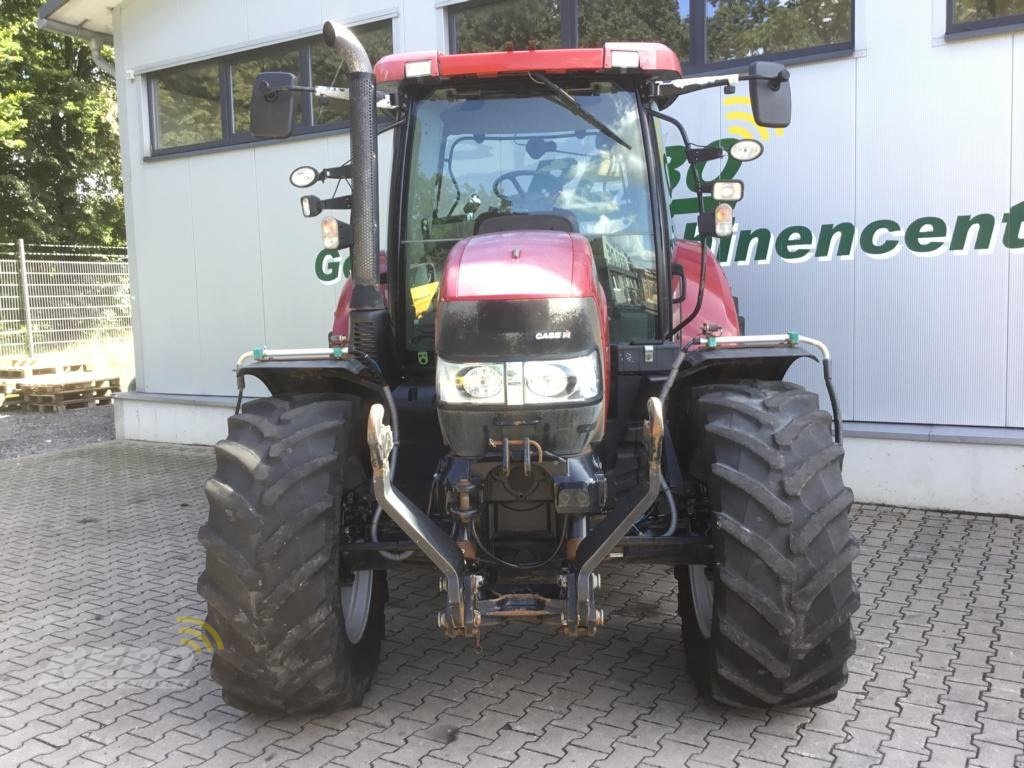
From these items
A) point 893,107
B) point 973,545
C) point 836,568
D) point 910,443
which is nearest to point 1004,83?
point 893,107

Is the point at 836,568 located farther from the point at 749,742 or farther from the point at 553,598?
the point at 553,598

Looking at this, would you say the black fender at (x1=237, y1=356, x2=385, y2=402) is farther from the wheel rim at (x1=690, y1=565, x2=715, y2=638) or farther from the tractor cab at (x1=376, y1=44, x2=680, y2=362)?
the wheel rim at (x1=690, y1=565, x2=715, y2=638)

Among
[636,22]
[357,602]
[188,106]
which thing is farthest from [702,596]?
[188,106]

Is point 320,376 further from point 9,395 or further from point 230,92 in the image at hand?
point 9,395

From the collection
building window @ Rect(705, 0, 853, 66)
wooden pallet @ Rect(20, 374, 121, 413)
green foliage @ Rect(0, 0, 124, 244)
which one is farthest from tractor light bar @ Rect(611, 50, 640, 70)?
green foliage @ Rect(0, 0, 124, 244)

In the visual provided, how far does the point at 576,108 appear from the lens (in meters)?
3.79

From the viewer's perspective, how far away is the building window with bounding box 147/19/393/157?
810 cm

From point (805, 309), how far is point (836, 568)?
3647mm

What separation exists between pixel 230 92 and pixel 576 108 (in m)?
6.10

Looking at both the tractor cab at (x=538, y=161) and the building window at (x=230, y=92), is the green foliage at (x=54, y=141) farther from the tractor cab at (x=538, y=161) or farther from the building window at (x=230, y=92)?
the tractor cab at (x=538, y=161)

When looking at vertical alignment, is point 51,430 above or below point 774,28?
below

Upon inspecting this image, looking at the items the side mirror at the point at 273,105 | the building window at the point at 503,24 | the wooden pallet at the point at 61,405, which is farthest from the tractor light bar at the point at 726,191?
the wooden pallet at the point at 61,405

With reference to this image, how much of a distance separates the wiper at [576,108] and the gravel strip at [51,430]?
7.61 meters

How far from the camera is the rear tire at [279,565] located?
117 inches
